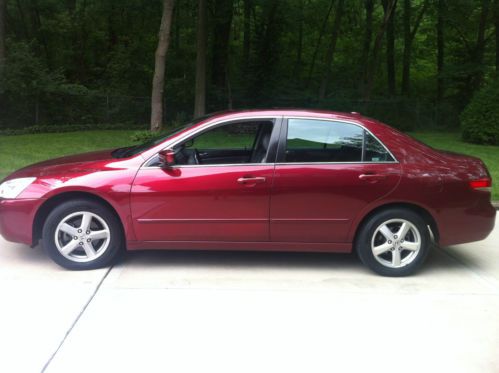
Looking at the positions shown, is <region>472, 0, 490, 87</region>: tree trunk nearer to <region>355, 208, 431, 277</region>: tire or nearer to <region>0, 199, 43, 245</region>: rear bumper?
<region>355, 208, 431, 277</region>: tire

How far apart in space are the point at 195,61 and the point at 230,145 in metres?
19.7

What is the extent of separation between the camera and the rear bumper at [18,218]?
4770 mm

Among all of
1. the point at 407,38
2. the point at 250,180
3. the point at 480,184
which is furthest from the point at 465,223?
the point at 407,38

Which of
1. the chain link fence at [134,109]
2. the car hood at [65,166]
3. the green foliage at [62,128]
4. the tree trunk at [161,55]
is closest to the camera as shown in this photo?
the car hood at [65,166]

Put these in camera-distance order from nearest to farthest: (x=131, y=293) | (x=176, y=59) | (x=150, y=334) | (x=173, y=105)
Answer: (x=150, y=334) < (x=131, y=293) < (x=173, y=105) < (x=176, y=59)

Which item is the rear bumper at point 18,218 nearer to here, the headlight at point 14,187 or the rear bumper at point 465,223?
the headlight at point 14,187

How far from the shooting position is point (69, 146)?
14945 mm

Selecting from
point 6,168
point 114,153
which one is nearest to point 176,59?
point 6,168

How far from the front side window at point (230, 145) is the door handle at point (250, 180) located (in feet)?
0.72

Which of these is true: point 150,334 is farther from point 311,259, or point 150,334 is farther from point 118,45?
point 118,45

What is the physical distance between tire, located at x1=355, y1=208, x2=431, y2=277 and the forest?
1546 cm

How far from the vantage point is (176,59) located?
81.4ft

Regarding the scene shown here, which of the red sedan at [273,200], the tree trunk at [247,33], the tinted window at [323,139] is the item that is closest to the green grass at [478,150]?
the red sedan at [273,200]

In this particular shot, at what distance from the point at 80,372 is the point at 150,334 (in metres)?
0.60
